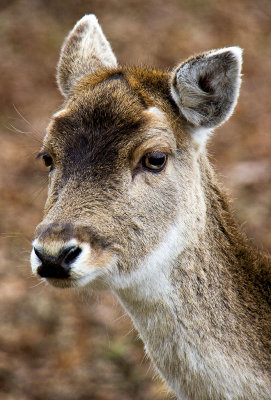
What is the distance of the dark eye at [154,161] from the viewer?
5.67 meters

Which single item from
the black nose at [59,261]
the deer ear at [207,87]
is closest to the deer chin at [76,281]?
the black nose at [59,261]

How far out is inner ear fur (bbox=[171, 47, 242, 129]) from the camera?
224 inches

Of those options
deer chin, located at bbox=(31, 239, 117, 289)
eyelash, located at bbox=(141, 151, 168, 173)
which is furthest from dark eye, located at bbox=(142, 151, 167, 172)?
deer chin, located at bbox=(31, 239, 117, 289)

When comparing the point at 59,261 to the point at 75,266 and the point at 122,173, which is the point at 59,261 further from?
the point at 122,173

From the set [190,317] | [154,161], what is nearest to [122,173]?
[154,161]

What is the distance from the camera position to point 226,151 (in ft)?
47.6

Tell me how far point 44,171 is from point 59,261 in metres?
2.19

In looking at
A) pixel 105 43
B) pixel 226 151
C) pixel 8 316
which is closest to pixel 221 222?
pixel 105 43

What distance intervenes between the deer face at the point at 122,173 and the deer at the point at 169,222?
0.03ft

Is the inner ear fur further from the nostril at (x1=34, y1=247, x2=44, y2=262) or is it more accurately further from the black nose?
the nostril at (x1=34, y1=247, x2=44, y2=262)

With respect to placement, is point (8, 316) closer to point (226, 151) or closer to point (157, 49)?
point (226, 151)

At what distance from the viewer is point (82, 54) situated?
7.00 metres

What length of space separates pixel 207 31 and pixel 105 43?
11329 mm

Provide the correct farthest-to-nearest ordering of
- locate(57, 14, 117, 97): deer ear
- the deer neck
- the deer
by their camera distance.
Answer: locate(57, 14, 117, 97): deer ear < the deer neck < the deer
